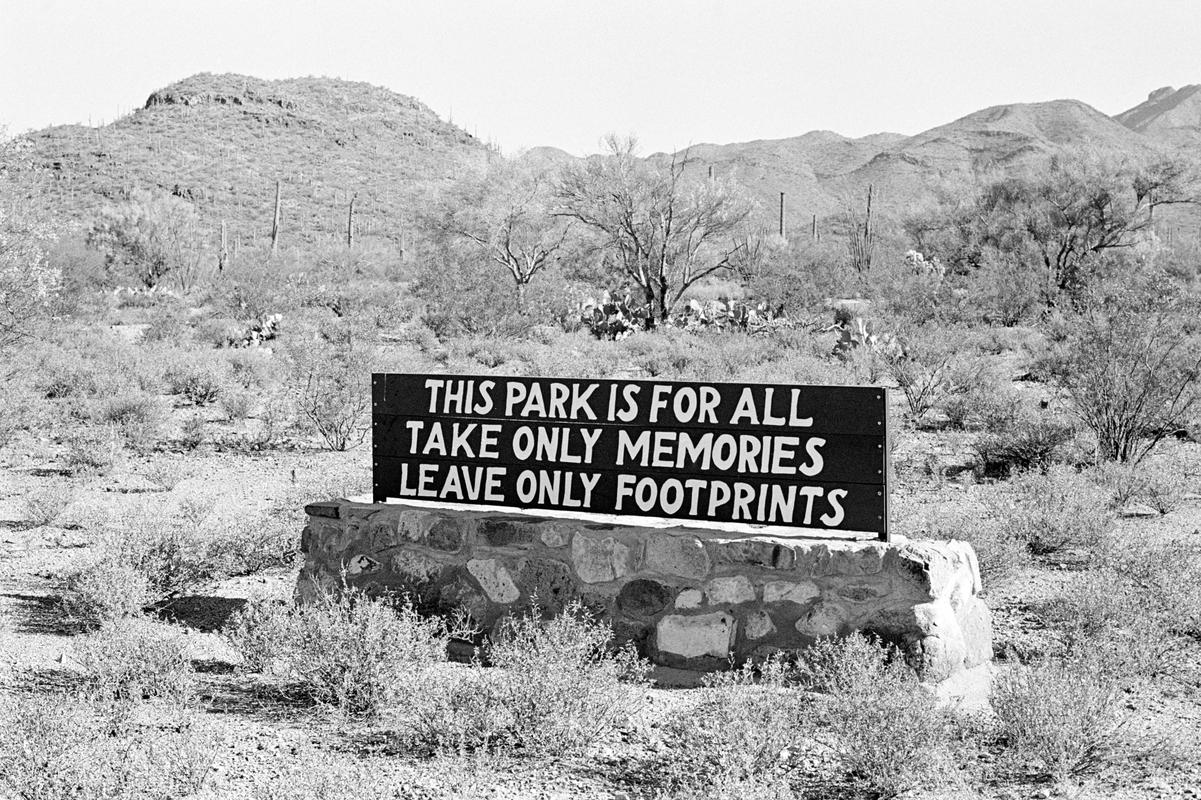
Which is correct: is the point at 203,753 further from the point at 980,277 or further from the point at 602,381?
the point at 980,277

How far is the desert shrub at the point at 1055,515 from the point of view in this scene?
26.1ft

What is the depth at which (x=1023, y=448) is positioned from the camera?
1126cm

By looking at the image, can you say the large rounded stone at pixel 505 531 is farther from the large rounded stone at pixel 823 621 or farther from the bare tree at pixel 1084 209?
the bare tree at pixel 1084 209

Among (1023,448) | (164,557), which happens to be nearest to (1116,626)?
(1023,448)

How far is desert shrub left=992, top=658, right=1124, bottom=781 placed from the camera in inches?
168

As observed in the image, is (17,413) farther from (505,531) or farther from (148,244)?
(148,244)

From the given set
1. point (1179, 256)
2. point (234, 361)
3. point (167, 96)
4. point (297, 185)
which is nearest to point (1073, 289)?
point (1179, 256)

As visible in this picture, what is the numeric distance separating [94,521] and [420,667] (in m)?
4.79

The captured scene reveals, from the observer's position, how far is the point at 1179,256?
39.8m

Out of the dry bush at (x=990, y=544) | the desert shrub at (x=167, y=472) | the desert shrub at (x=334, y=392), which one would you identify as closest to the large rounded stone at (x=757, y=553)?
the dry bush at (x=990, y=544)

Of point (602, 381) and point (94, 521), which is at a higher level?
point (602, 381)

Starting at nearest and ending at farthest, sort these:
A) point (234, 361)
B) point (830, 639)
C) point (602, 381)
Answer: point (830, 639) < point (602, 381) < point (234, 361)

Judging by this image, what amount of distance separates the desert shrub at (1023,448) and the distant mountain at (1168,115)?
104170 millimetres

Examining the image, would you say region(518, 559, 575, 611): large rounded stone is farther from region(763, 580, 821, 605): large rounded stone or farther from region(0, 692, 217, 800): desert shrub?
region(0, 692, 217, 800): desert shrub
